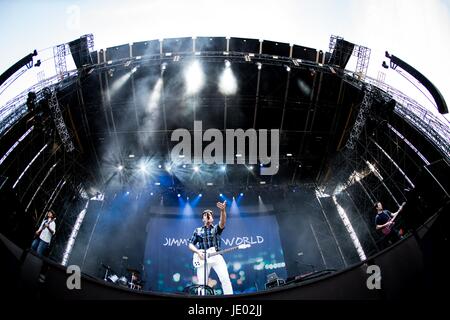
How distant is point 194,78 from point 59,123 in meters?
5.32

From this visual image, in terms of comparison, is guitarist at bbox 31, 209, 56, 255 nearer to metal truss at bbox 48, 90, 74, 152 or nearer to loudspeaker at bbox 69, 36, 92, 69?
metal truss at bbox 48, 90, 74, 152

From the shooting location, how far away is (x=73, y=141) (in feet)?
36.4

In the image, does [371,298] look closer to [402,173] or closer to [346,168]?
[402,173]

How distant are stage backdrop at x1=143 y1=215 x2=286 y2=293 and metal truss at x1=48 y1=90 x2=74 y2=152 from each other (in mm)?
4734

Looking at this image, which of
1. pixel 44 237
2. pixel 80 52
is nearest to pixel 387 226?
pixel 44 237

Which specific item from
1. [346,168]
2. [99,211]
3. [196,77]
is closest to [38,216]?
[99,211]

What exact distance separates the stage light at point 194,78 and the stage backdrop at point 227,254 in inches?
233

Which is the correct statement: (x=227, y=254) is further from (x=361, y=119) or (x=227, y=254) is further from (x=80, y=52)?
(x=80, y=52)

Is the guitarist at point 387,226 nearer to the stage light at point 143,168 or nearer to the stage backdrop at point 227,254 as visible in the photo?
the stage backdrop at point 227,254

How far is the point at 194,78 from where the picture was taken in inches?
418

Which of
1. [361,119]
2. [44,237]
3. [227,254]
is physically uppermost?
[361,119]

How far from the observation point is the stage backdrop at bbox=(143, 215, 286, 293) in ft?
34.8

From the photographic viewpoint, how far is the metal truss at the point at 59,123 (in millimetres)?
9234

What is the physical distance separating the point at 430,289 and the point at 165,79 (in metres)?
10.3
